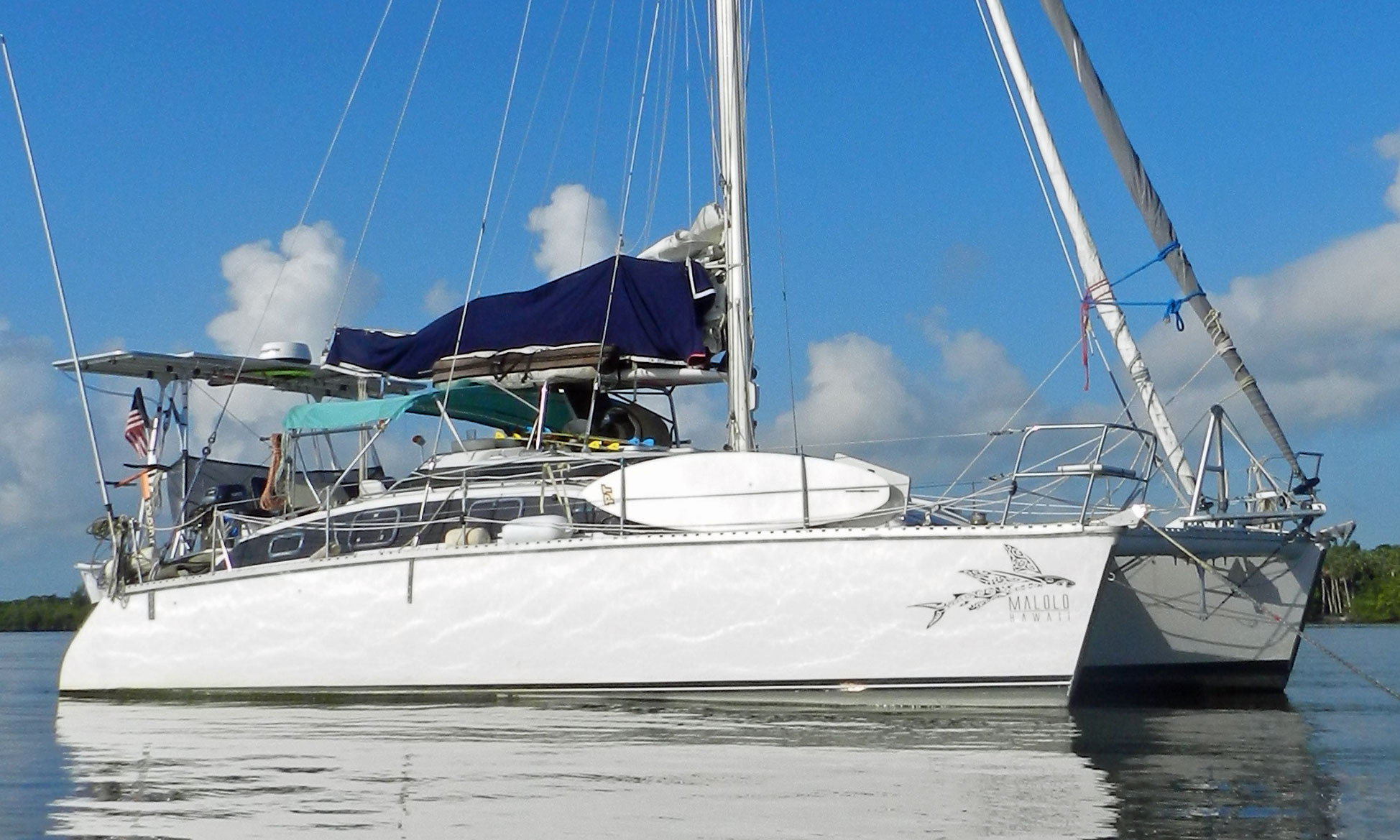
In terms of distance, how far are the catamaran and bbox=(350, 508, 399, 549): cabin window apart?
0.04 meters

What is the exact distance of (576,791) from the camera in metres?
8.10

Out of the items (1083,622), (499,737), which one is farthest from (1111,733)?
(499,737)

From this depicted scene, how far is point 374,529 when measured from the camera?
14719 millimetres

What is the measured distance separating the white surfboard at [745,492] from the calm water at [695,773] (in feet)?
5.61

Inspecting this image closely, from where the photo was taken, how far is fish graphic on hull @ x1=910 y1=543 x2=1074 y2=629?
11734 mm

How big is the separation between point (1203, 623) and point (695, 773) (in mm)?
8464

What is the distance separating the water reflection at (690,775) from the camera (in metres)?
7.14

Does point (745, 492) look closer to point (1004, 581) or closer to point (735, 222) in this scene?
point (1004, 581)

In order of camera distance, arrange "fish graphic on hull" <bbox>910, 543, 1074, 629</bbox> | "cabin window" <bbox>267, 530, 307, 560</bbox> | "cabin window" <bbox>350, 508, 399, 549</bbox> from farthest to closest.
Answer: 1. "cabin window" <bbox>267, 530, 307, 560</bbox>
2. "cabin window" <bbox>350, 508, 399, 549</bbox>
3. "fish graphic on hull" <bbox>910, 543, 1074, 629</bbox>

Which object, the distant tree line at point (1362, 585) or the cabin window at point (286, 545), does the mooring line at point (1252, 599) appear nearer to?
the cabin window at point (286, 545)

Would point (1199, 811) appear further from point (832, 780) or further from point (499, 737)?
point (499, 737)

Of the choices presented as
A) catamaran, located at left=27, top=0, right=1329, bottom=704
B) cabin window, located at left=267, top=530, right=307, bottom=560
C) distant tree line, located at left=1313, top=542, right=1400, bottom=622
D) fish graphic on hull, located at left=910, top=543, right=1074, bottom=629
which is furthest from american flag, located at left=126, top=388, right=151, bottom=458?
distant tree line, located at left=1313, top=542, right=1400, bottom=622

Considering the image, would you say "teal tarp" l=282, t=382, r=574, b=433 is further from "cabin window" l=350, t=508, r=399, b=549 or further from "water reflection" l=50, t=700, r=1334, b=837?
"water reflection" l=50, t=700, r=1334, b=837

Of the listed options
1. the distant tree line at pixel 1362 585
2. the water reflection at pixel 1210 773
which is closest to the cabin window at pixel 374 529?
the water reflection at pixel 1210 773
